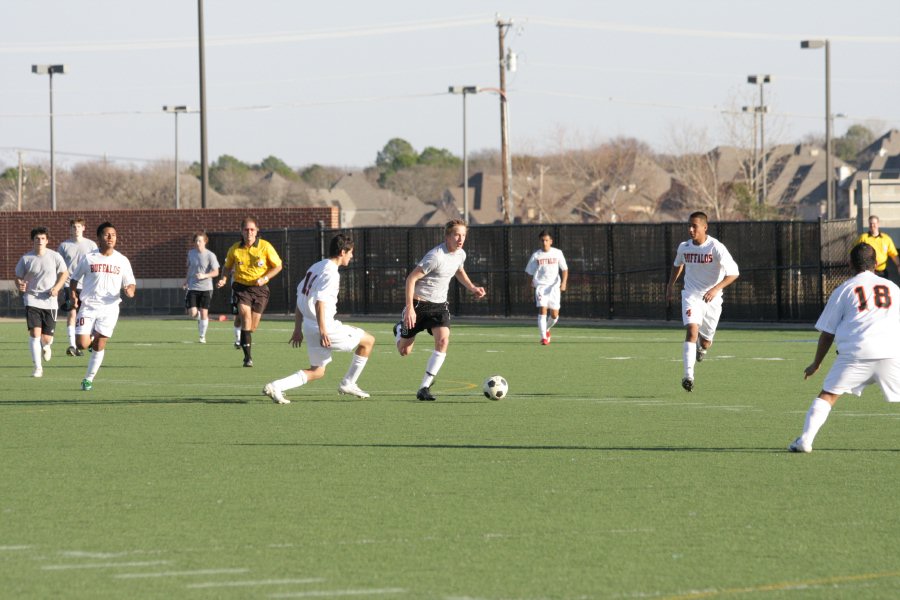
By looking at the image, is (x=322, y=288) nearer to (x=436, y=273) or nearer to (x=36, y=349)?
(x=436, y=273)

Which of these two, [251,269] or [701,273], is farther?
[251,269]

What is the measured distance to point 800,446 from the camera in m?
11.4

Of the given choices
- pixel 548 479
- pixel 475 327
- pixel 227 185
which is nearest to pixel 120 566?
pixel 548 479

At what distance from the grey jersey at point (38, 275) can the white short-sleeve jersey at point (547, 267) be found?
379 inches

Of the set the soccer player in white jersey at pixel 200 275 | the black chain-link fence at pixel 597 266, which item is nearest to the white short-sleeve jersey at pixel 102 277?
the soccer player in white jersey at pixel 200 275

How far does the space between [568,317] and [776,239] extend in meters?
5.72

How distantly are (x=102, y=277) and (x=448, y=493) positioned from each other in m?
9.71

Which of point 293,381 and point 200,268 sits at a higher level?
point 200,268

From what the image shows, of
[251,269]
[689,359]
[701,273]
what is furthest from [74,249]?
[689,359]

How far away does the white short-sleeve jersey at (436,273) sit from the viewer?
1611cm

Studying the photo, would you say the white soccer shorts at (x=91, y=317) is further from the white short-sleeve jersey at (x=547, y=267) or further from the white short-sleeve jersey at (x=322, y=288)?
the white short-sleeve jersey at (x=547, y=267)

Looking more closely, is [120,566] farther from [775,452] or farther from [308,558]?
[775,452]

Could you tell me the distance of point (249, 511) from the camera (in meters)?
9.05

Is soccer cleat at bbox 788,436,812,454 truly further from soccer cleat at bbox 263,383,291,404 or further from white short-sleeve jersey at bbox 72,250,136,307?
white short-sleeve jersey at bbox 72,250,136,307
